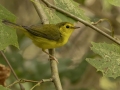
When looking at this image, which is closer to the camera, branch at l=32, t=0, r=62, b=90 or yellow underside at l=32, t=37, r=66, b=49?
branch at l=32, t=0, r=62, b=90

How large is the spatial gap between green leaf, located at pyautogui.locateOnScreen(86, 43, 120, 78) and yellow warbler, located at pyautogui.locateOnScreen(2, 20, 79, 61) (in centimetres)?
61

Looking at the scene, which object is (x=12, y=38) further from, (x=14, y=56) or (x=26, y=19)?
(x=26, y=19)

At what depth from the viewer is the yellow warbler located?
2.34 meters

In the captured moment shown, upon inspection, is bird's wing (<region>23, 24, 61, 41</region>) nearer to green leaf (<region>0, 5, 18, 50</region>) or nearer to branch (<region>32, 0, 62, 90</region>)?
branch (<region>32, 0, 62, 90</region>)

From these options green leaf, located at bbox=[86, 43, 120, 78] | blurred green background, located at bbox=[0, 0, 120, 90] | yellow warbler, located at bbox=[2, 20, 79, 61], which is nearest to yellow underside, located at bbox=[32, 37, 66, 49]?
yellow warbler, located at bbox=[2, 20, 79, 61]

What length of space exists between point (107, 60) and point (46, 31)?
88 centimetres

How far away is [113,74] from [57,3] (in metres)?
0.78

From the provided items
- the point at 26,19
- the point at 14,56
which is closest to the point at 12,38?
the point at 14,56

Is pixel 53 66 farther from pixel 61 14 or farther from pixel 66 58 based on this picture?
pixel 66 58

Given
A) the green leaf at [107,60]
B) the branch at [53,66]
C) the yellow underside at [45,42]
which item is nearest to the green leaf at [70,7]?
the branch at [53,66]

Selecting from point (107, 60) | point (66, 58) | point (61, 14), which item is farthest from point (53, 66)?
point (66, 58)

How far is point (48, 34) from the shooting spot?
2484mm

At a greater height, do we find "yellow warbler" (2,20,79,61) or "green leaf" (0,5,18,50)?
"yellow warbler" (2,20,79,61)

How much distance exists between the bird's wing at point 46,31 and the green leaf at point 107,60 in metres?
0.61
